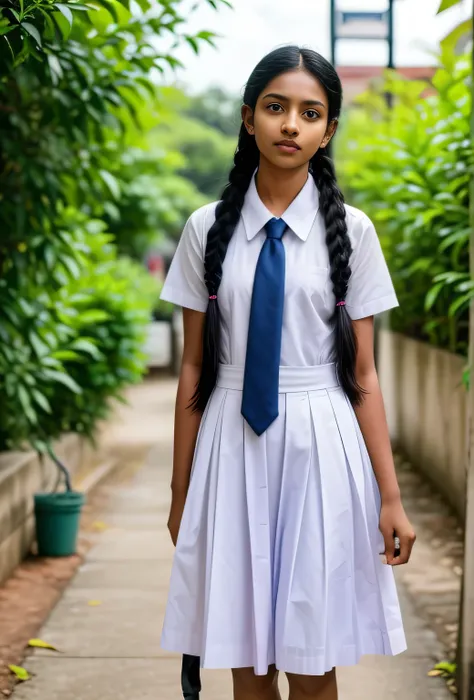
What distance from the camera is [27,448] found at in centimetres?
639

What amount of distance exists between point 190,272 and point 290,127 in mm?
458

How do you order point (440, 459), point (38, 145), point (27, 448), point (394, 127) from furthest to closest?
point (394, 127) < point (440, 459) < point (27, 448) < point (38, 145)

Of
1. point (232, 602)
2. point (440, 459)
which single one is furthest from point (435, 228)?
point (232, 602)

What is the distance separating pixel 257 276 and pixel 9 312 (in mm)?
3056

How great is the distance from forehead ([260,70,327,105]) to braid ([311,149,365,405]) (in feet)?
0.86

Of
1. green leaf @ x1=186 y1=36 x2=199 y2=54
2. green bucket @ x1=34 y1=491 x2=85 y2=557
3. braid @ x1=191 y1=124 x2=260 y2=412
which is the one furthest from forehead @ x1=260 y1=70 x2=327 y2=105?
green bucket @ x1=34 y1=491 x2=85 y2=557

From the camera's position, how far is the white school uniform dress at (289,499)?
2.53 meters

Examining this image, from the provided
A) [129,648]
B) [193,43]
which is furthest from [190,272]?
[129,648]

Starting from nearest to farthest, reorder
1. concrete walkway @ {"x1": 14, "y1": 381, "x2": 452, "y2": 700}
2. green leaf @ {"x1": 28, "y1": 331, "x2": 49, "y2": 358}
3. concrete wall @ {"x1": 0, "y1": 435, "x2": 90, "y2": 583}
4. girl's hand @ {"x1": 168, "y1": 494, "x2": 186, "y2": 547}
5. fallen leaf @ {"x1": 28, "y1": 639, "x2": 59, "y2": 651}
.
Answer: girl's hand @ {"x1": 168, "y1": 494, "x2": 186, "y2": 547} < concrete walkway @ {"x1": 14, "y1": 381, "x2": 452, "y2": 700} < fallen leaf @ {"x1": 28, "y1": 639, "x2": 59, "y2": 651} < concrete wall @ {"x1": 0, "y1": 435, "x2": 90, "y2": 583} < green leaf @ {"x1": 28, "y1": 331, "x2": 49, "y2": 358}

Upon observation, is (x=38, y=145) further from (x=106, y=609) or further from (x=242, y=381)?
(x=242, y=381)

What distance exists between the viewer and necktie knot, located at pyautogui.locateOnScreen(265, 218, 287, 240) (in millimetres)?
2568

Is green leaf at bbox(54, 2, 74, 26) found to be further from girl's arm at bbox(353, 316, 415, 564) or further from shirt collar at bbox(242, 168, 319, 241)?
girl's arm at bbox(353, 316, 415, 564)

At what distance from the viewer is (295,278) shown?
2.55 meters

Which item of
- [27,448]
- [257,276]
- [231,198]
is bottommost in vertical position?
[27,448]
